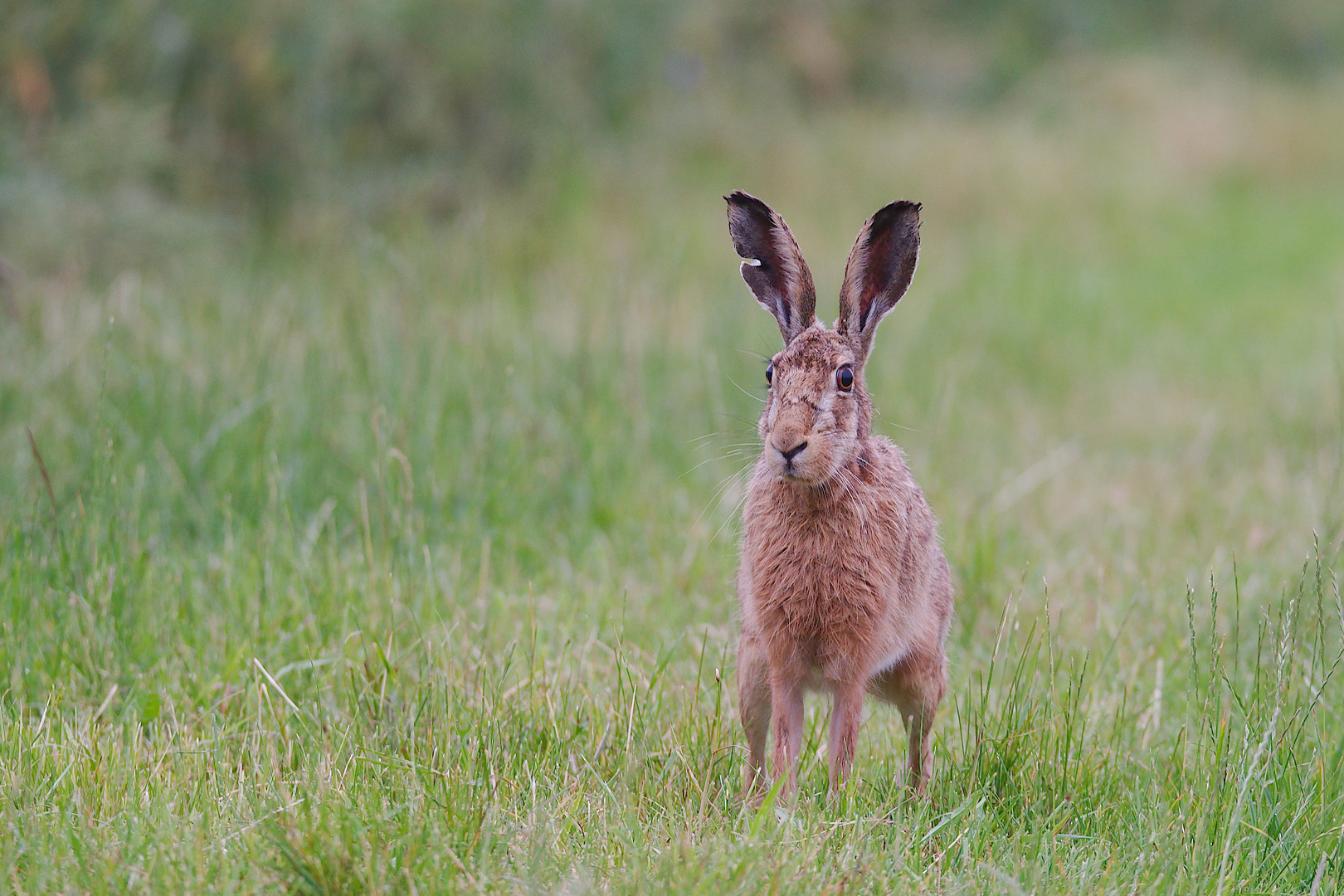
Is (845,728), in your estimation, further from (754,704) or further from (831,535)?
(831,535)

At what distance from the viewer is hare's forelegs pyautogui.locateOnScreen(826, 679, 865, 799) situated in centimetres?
289

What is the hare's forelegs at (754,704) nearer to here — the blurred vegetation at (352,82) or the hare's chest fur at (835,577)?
the hare's chest fur at (835,577)

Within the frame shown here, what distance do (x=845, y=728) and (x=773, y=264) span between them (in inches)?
39.7

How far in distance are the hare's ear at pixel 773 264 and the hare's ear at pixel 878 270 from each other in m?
0.09

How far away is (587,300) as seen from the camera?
22.6 feet

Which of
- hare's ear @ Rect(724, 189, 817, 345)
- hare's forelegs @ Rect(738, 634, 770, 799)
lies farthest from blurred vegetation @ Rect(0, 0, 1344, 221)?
hare's forelegs @ Rect(738, 634, 770, 799)

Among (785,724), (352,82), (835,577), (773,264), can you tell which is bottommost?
(785,724)

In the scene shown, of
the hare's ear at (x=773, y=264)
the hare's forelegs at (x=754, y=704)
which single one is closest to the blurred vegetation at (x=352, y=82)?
the hare's ear at (x=773, y=264)

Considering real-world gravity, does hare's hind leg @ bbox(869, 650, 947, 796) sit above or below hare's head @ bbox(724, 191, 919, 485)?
below

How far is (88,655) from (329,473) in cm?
164

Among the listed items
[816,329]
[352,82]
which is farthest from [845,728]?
[352,82]

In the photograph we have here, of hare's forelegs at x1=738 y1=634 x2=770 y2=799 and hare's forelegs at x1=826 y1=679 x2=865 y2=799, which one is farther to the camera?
hare's forelegs at x1=738 y1=634 x2=770 y2=799

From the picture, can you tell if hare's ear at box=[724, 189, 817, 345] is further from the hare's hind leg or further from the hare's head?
the hare's hind leg

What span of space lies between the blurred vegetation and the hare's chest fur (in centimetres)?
575
